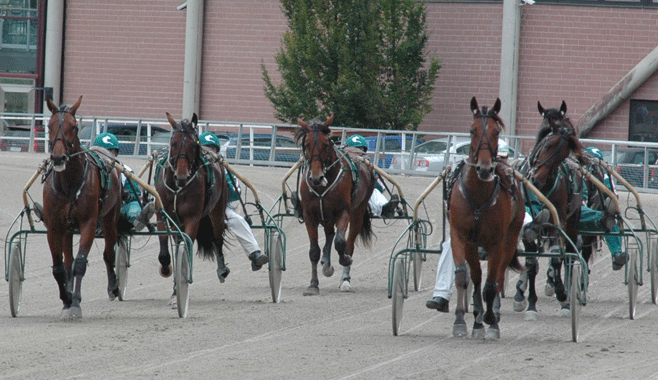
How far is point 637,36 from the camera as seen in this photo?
31.2 meters

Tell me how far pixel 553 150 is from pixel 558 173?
36cm

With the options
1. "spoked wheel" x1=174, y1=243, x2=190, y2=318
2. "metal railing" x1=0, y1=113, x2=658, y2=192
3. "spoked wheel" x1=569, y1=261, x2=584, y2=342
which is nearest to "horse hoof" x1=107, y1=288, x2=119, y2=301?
"spoked wheel" x1=174, y1=243, x2=190, y2=318

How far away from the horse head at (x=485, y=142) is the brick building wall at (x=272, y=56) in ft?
76.1

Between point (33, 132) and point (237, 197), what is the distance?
1797cm

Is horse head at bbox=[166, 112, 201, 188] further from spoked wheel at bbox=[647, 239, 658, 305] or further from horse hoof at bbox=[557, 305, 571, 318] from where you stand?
spoked wheel at bbox=[647, 239, 658, 305]

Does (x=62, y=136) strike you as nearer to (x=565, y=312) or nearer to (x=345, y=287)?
(x=345, y=287)

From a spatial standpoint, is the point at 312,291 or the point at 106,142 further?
the point at 312,291

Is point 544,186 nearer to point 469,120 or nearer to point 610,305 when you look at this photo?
point 610,305

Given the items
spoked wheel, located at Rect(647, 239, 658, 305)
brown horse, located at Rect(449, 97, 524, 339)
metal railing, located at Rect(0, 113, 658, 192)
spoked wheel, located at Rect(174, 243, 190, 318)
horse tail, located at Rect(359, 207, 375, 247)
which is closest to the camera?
brown horse, located at Rect(449, 97, 524, 339)

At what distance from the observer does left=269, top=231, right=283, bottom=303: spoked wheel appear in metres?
11.3

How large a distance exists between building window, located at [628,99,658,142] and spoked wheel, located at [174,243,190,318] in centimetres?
2340

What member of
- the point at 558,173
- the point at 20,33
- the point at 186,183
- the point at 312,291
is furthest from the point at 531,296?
the point at 20,33

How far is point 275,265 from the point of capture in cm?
1143

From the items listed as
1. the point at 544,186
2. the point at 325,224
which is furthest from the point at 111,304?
the point at 544,186
